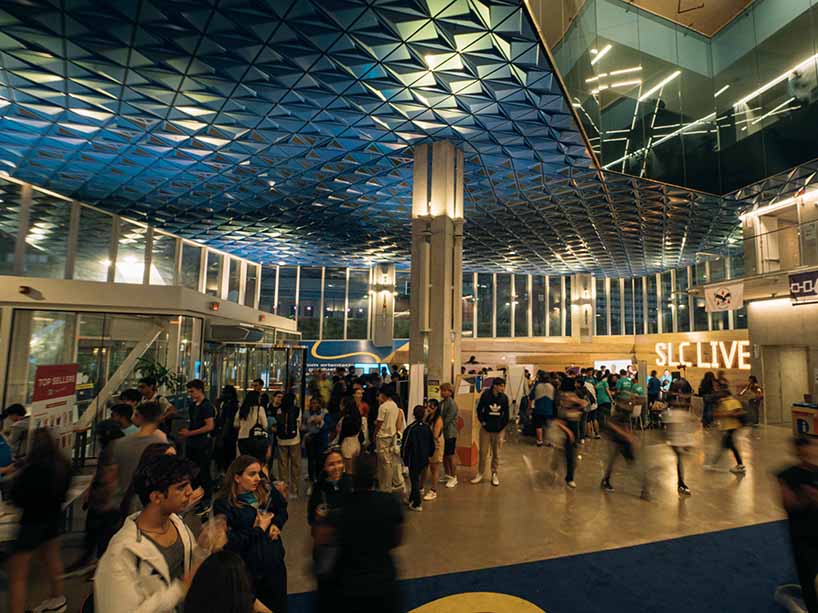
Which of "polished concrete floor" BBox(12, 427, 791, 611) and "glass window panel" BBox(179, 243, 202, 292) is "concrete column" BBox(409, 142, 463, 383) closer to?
"polished concrete floor" BBox(12, 427, 791, 611)

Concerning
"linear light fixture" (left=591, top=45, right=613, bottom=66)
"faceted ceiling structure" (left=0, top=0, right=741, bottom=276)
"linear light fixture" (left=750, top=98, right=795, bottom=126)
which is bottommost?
"faceted ceiling structure" (left=0, top=0, right=741, bottom=276)

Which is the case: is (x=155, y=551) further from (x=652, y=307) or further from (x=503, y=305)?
(x=652, y=307)

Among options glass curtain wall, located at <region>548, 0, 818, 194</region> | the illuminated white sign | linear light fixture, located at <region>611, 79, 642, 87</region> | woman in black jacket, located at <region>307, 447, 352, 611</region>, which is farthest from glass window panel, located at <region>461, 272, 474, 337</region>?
woman in black jacket, located at <region>307, 447, 352, 611</region>

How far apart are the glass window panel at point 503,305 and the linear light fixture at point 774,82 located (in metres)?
15.9

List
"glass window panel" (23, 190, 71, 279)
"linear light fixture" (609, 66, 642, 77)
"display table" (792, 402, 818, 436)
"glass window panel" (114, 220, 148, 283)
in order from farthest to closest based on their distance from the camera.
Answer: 1. "glass window panel" (114, 220, 148, 283)
2. "glass window panel" (23, 190, 71, 279)
3. "linear light fixture" (609, 66, 642, 77)
4. "display table" (792, 402, 818, 436)

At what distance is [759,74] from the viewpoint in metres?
12.8

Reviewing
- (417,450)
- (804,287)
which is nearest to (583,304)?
(804,287)

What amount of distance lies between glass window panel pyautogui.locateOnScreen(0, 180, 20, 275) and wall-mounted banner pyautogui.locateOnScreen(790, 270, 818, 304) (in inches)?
849

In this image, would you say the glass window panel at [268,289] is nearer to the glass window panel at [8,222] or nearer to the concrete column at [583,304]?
the glass window panel at [8,222]

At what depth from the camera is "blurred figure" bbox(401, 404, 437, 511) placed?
5457 mm

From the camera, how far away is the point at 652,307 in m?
26.6

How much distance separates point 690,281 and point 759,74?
651 cm

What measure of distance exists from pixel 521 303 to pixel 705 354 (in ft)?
35.8

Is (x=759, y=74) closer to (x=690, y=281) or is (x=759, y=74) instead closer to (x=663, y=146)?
(x=663, y=146)
